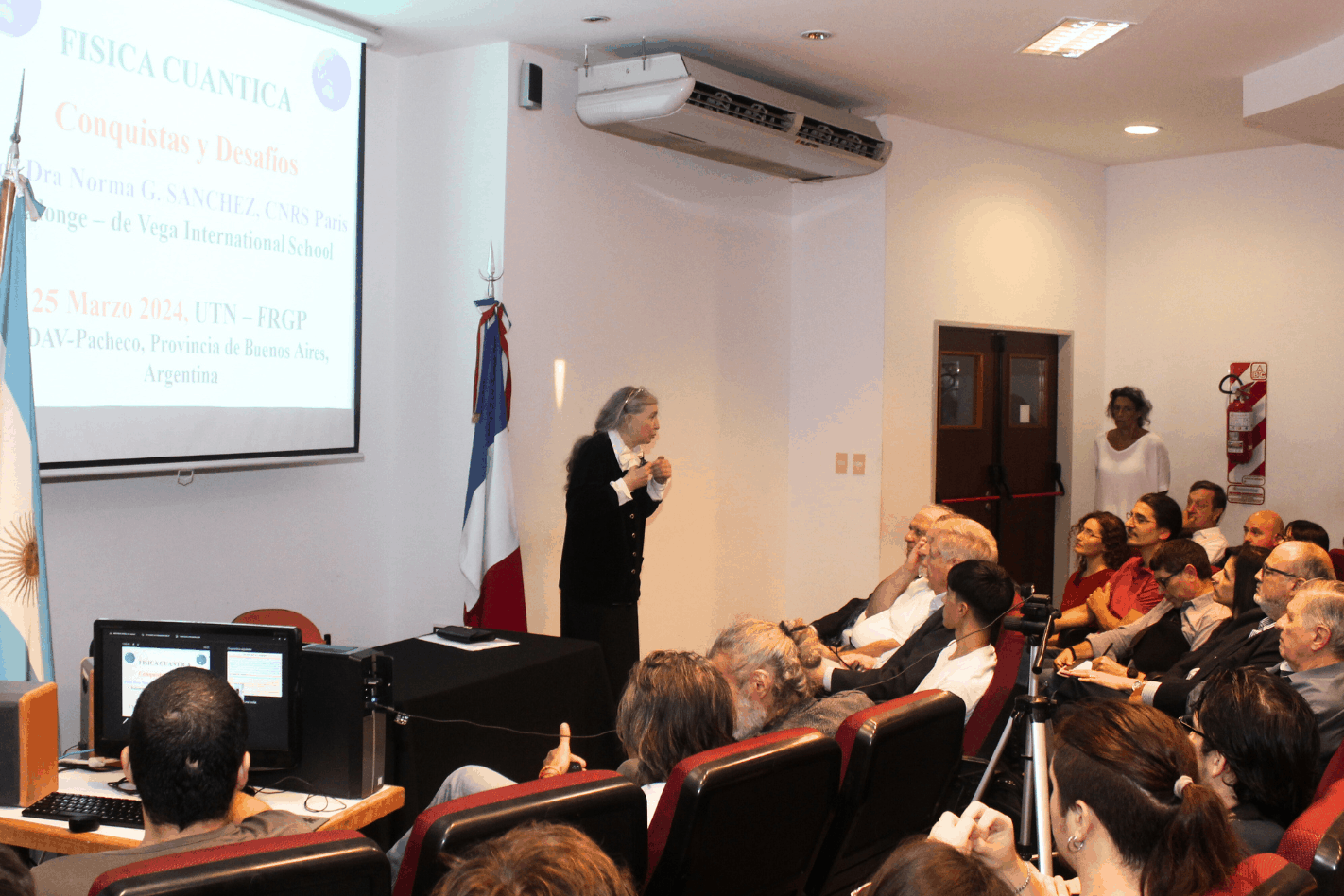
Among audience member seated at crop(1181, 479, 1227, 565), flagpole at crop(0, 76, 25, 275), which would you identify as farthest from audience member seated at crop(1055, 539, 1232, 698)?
flagpole at crop(0, 76, 25, 275)

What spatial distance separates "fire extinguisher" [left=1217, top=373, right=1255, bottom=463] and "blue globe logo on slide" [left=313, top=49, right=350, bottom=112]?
5330 millimetres

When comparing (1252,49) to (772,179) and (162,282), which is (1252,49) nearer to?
(772,179)

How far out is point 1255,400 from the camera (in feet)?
21.7

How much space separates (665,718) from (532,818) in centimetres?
55

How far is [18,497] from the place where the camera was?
290 centimetres

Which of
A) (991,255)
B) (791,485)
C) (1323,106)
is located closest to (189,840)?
(791,485)

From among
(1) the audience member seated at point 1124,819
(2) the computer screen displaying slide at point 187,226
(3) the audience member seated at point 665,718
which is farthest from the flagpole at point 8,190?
(1) the audience member seated at point 1124,819

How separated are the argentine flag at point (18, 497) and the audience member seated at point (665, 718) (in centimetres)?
137

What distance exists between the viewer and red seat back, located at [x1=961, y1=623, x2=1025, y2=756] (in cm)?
315

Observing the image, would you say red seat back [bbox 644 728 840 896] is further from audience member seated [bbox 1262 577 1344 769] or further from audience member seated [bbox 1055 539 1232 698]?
audience member seated [bbox 1055 539 1232 698]

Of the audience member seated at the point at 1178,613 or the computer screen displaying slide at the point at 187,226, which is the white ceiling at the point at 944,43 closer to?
the computer screen displaying slide at the point at 187,226

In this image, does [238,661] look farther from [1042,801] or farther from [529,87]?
[529,87]

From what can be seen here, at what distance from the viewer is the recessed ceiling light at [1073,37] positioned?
4379 millimetres

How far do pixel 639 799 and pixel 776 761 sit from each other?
0.28 meters
